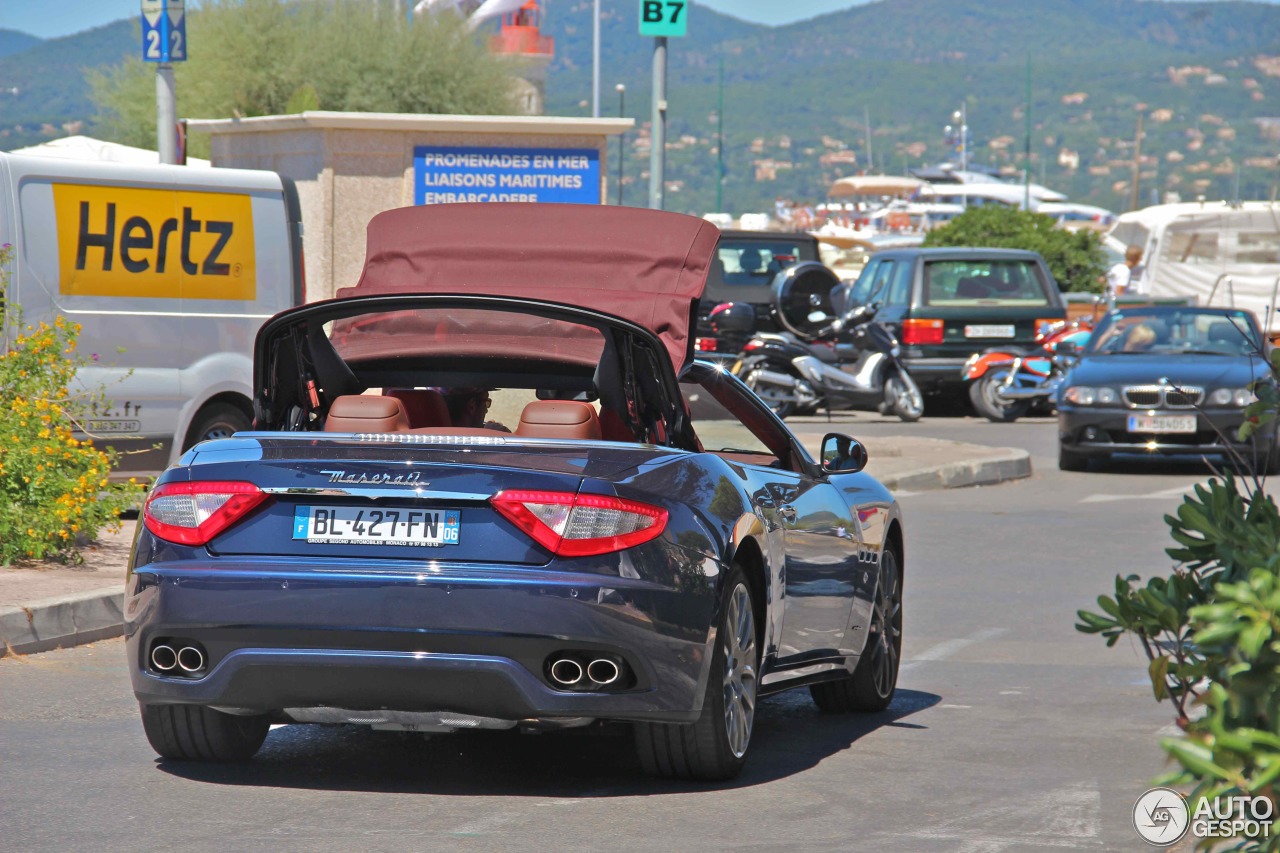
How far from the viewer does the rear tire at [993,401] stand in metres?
23.1

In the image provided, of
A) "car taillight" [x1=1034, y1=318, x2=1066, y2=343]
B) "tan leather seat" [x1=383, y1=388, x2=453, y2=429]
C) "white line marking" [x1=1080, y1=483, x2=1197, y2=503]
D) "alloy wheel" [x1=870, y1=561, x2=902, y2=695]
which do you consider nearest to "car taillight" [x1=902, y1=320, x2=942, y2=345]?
"car taillight" [x1=1034, y1=318, x2=1066, y2=343]

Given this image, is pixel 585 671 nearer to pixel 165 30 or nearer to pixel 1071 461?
pixel 1071 461

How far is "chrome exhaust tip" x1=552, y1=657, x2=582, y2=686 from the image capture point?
529cm

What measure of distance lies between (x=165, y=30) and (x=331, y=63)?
30.0 ft

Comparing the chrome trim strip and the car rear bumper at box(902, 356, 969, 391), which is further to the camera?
the car rear bumper at box(902, 356, 969, 391)

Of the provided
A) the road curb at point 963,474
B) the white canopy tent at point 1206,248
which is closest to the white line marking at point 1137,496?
the road curb at point 963,474

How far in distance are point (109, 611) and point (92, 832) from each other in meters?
3.60

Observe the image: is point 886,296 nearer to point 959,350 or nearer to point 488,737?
point 959,350

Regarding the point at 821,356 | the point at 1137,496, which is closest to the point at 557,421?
the point at 1137,496

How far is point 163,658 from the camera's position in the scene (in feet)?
18.0

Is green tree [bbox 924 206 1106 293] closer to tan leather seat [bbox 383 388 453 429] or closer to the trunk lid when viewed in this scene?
tan leather seat [bbox 383 388 453 429]

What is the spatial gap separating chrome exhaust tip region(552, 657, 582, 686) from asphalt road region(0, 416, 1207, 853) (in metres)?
0.32

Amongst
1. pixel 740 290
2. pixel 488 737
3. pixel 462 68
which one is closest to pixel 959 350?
pixel 740 290

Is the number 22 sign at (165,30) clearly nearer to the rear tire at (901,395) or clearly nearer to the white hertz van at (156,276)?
the white hertz van at (156,276)
